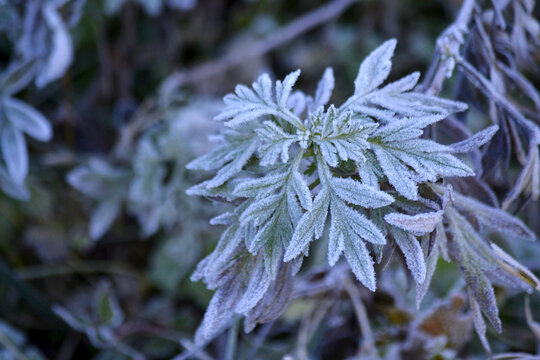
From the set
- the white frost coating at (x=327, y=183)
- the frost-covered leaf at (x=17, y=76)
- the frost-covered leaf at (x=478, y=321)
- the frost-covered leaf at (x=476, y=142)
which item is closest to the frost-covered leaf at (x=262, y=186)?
the white frost coating at (x=327, y=183)

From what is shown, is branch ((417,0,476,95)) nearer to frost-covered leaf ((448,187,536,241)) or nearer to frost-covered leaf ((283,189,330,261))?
frost-covered leaf ((448,187,536,241))

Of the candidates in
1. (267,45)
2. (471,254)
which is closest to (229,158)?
(471,254)

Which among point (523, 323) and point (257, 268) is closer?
point (257, 268)

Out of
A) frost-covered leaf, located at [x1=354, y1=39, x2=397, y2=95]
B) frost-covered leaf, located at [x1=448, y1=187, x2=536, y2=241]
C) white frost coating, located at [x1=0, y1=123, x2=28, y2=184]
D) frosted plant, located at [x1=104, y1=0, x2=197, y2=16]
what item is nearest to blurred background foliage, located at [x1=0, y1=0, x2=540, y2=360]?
frosted plant, located at [x1=104, y1=0, x2=197, y2=16]

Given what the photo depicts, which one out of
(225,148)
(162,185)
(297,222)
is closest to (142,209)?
(162,185)

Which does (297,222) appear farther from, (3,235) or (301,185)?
(3,235)

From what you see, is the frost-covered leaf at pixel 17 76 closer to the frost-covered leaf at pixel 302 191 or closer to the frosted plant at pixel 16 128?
the frosted plant at pixel 16 128
